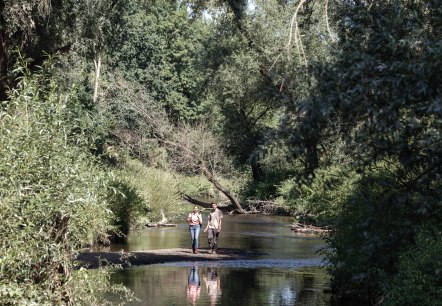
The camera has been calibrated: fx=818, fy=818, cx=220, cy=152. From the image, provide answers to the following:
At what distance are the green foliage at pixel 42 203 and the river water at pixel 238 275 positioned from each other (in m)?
6.27

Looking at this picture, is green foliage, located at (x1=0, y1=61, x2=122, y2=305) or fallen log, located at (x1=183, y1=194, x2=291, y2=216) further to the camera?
fallen log, located at (x1=183, y1=194, x2=291, y2=216)

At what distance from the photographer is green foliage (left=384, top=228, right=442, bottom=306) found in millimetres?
14336

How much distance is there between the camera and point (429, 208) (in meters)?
6.73

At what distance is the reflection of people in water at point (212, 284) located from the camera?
20094 mm

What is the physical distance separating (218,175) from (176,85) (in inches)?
971

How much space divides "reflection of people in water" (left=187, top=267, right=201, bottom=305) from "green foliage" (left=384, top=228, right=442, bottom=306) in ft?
19.1

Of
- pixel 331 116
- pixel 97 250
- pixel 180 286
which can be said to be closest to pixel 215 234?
pixel 97 250

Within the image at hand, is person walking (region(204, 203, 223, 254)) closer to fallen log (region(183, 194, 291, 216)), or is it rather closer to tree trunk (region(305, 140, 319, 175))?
fallen log (region(183, 194, 291, 216))

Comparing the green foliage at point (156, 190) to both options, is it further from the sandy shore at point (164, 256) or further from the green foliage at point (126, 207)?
the sandy shore at point (164, 256)

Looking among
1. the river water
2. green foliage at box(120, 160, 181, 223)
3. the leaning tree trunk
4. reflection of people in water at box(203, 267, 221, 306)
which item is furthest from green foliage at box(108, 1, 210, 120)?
reflection of people in water at box(203, 267, 221, 306)

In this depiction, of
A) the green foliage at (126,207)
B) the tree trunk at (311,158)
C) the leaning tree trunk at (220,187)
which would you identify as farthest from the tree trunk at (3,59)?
the leaning tree trunk at (220,187)

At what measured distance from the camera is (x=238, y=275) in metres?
24.7

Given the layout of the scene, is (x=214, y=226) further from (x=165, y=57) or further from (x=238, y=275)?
(x=165, y=57)

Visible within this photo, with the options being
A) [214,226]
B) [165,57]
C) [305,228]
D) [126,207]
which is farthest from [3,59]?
[165,57]
